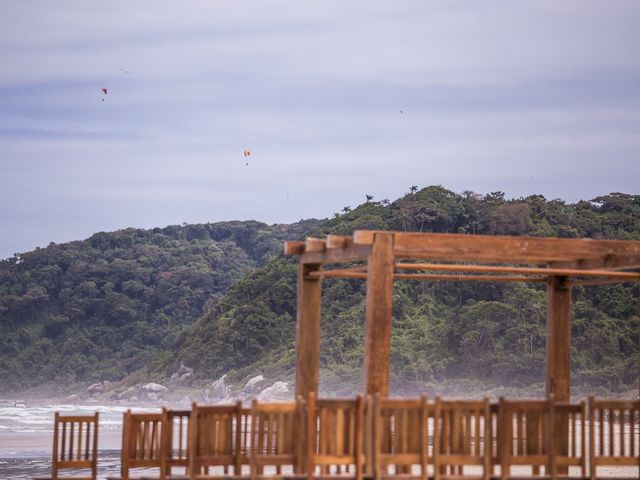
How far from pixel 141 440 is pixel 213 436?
1070 millimetres

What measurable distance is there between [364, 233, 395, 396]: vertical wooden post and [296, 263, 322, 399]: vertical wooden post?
240 centimetres

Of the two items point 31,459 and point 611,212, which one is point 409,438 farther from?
point 611,212

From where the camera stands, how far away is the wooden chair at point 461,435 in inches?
396

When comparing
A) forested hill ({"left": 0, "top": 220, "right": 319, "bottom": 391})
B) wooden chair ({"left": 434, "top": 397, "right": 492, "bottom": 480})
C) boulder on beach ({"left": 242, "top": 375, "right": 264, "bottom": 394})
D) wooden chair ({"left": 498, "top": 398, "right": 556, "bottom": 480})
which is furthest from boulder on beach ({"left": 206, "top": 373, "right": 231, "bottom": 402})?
wooden chair ({"left": 434, "top": 397, "right": 492, "bottom": 480})

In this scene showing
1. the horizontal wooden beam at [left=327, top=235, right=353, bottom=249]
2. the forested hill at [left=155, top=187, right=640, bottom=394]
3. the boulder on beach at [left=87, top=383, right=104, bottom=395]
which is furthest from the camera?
the boulder on beach at [left=87, top=383, right=104, bottom=395]

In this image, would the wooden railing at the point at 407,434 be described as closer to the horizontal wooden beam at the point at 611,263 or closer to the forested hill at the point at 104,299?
the horizontal wooden beam at the point at 611,263

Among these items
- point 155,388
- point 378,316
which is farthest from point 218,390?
point 378,316

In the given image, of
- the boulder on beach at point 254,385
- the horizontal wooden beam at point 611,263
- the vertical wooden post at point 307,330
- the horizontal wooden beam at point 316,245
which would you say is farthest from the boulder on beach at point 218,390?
the horizontal wooden beam at point 316,245

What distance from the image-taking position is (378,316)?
10.6m

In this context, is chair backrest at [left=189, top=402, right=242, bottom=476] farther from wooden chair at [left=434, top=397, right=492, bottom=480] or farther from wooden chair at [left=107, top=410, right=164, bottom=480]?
wooden chair at [left=434, top=397, right=492, bottom=480]

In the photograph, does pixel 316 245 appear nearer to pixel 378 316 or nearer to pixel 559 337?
pixel 378 316

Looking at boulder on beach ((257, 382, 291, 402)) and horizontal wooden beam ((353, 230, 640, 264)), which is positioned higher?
horizontal wooden beam ((353, 230, 640, 264))

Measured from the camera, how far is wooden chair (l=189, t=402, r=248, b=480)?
35.1 ft

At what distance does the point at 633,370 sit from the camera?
47219 mm
